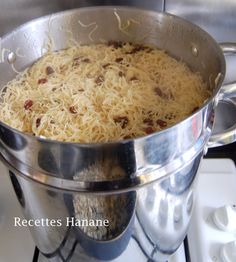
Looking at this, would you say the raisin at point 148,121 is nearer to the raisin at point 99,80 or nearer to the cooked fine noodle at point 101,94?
the cooked fine noodle at point 101,94

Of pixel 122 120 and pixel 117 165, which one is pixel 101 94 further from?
pixel 117 165

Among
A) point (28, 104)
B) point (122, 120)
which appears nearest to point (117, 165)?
point (122, 120)

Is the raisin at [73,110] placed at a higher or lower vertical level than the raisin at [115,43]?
lower

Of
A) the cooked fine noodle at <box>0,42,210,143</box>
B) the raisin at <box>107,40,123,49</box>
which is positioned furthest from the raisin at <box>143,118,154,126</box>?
the raisin at <box>107,40,123,49</box>

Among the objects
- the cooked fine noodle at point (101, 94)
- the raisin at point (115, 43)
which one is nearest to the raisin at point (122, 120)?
the cooked fine noodle at point (101, 94)

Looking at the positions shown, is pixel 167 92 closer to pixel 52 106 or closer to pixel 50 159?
pixel 52 106

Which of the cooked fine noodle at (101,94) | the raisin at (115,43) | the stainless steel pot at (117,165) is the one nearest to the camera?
the stainless steel pot at (117,165)

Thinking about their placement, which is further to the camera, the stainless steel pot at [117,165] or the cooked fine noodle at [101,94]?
the cooked fine noodle at [101,94]

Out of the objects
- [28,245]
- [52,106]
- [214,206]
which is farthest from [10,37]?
[214,206]
